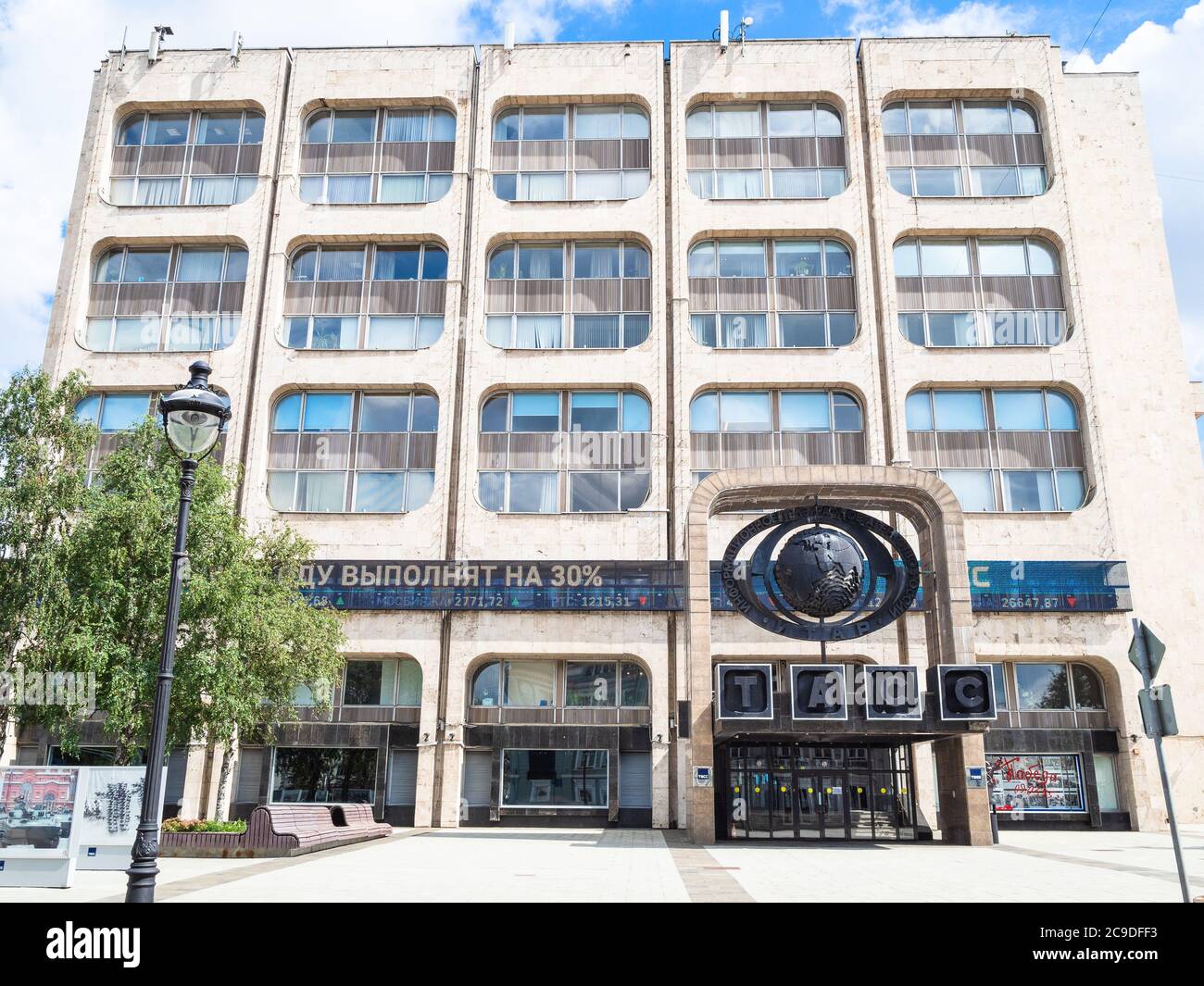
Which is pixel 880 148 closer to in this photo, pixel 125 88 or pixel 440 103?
pixel 440 103

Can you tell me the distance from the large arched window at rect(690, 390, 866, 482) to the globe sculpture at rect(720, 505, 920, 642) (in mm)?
9605

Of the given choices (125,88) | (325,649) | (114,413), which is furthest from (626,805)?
(125,88)

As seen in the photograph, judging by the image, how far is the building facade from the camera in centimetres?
3453

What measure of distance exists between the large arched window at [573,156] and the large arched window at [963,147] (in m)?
10.5

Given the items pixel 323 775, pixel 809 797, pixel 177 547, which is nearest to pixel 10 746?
pixel 323 775

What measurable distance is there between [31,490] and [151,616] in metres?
5.06

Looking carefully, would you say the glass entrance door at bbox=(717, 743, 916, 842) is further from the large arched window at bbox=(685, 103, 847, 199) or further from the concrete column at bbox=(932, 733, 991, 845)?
the large arched window at bbox=(685, 103, 847, 199)

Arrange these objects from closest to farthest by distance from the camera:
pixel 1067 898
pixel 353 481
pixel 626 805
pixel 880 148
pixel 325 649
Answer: pixel 1067 898 < pixel 325 649 < pixel 626 805 < pixel 353 481 < pixel 880 148

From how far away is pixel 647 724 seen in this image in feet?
113

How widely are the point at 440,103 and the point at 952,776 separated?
108 ft

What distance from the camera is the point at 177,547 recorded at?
37.5 ft

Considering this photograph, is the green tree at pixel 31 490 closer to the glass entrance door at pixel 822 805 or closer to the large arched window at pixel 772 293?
the glass entrance door at pixel 822 805

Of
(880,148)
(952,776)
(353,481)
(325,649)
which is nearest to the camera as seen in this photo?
(952,776)

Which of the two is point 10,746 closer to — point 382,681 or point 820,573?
point 382,681
